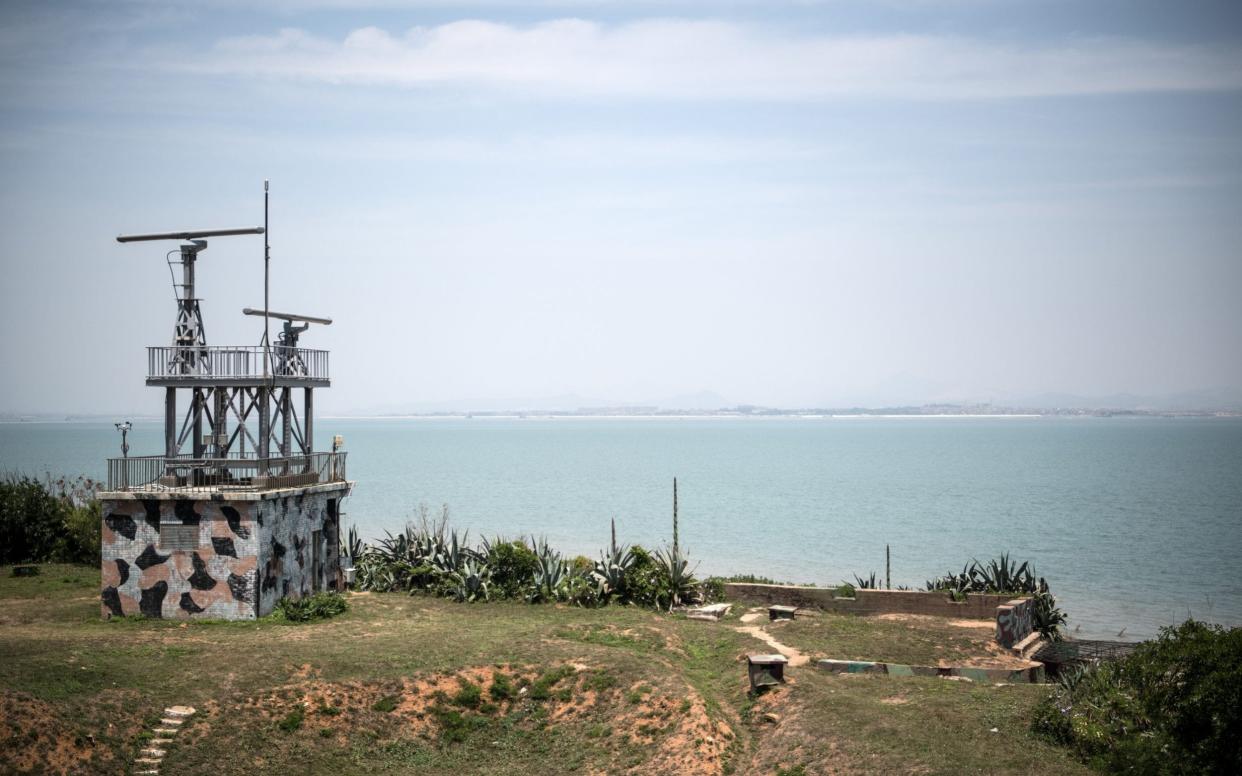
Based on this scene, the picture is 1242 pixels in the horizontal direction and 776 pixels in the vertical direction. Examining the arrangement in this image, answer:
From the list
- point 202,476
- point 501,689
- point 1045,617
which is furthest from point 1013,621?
point 202,476

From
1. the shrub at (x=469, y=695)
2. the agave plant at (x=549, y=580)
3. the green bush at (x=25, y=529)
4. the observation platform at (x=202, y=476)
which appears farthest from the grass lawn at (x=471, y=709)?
the green bush at (x=25, y=529)

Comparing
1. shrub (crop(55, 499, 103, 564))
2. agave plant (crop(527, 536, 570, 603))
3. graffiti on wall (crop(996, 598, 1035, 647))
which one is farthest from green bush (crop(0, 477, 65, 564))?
graffiti on wall (crop(996, 598, 1035, 647))

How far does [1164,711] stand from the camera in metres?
17.8

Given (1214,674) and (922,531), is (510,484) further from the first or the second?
(1214,674)

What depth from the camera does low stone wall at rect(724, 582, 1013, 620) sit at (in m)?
32.3

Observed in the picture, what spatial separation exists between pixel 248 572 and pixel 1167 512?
8300 centimetres

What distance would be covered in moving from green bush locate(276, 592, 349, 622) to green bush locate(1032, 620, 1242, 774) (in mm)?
18885

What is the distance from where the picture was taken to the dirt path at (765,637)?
2606cm

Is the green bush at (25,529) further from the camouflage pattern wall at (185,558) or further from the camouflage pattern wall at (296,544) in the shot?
the camouflage pattern wall at (296,544)

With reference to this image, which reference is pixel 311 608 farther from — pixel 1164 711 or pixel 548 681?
pixel 1164 711

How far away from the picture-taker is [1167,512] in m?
90.2

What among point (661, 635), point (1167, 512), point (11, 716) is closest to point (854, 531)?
point (1167, 512)

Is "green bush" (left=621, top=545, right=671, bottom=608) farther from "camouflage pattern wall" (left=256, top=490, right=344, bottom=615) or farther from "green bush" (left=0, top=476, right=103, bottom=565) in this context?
"green bush" (left=0, top=476, right=103, bottom=565)

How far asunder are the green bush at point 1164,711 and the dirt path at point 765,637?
6.87 metres
